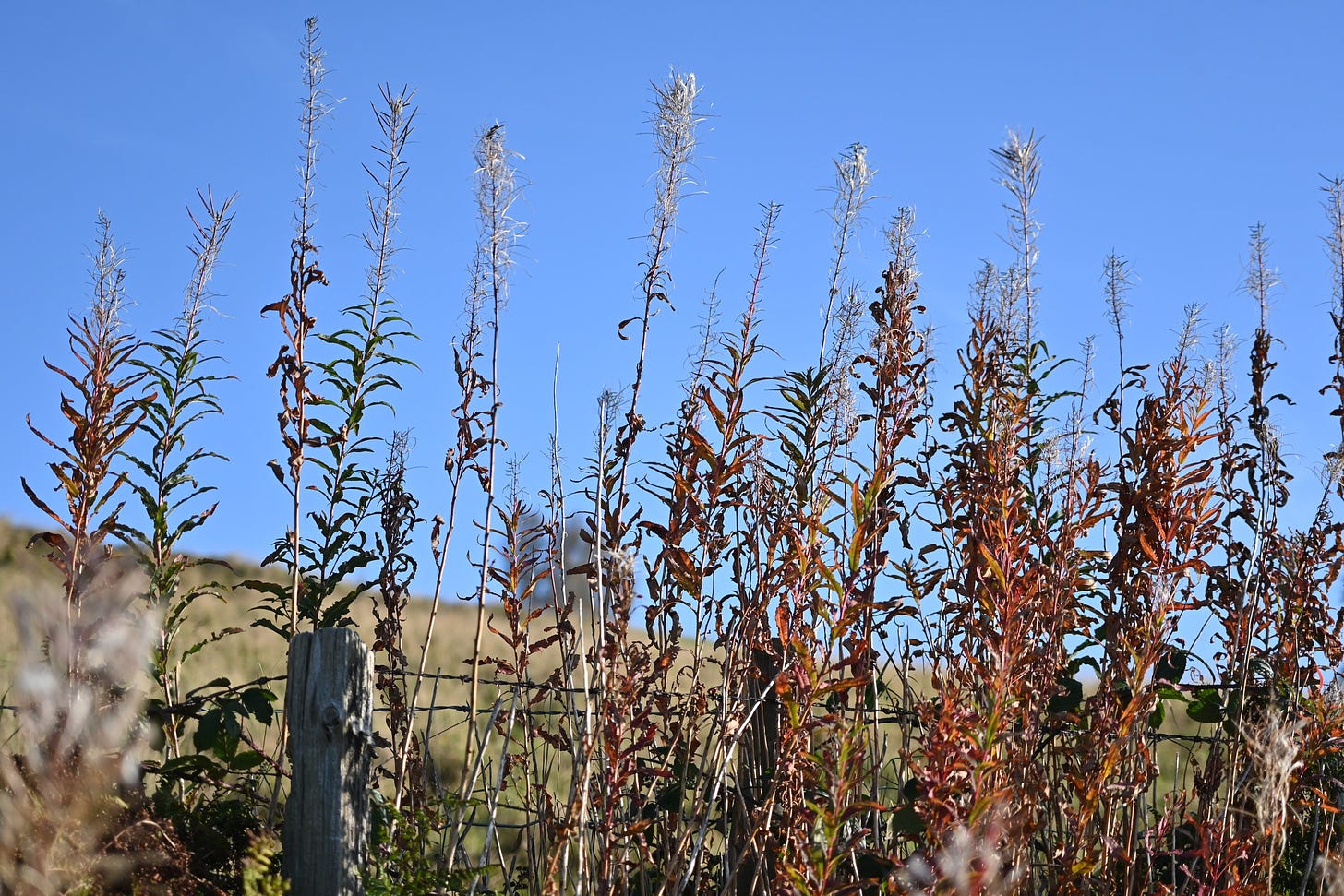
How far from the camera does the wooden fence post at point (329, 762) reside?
2.44 metres

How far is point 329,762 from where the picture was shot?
8.13ft

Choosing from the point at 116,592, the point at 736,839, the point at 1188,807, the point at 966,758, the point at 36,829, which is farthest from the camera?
the point at 1188,807

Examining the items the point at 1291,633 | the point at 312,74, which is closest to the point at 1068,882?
the point at 1291,633

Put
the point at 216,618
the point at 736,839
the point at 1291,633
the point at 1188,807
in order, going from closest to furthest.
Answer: the point at 736,839
the point at 1291,633
the point at 1188,807
the point at 216,618

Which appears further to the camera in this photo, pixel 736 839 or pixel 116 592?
pixel 736 839

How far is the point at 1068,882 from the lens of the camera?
7.84 feet

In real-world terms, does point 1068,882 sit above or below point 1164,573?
below

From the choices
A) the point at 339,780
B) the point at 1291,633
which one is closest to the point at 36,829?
the point at 339,780

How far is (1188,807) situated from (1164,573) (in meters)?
1.12

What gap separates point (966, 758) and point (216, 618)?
12051mm

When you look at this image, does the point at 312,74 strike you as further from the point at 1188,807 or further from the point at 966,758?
the point at 1188,807

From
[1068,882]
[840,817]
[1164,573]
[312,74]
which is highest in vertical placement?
[312,74]

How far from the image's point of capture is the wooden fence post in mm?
2438

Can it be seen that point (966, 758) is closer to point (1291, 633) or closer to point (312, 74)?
point (1291, 633)
